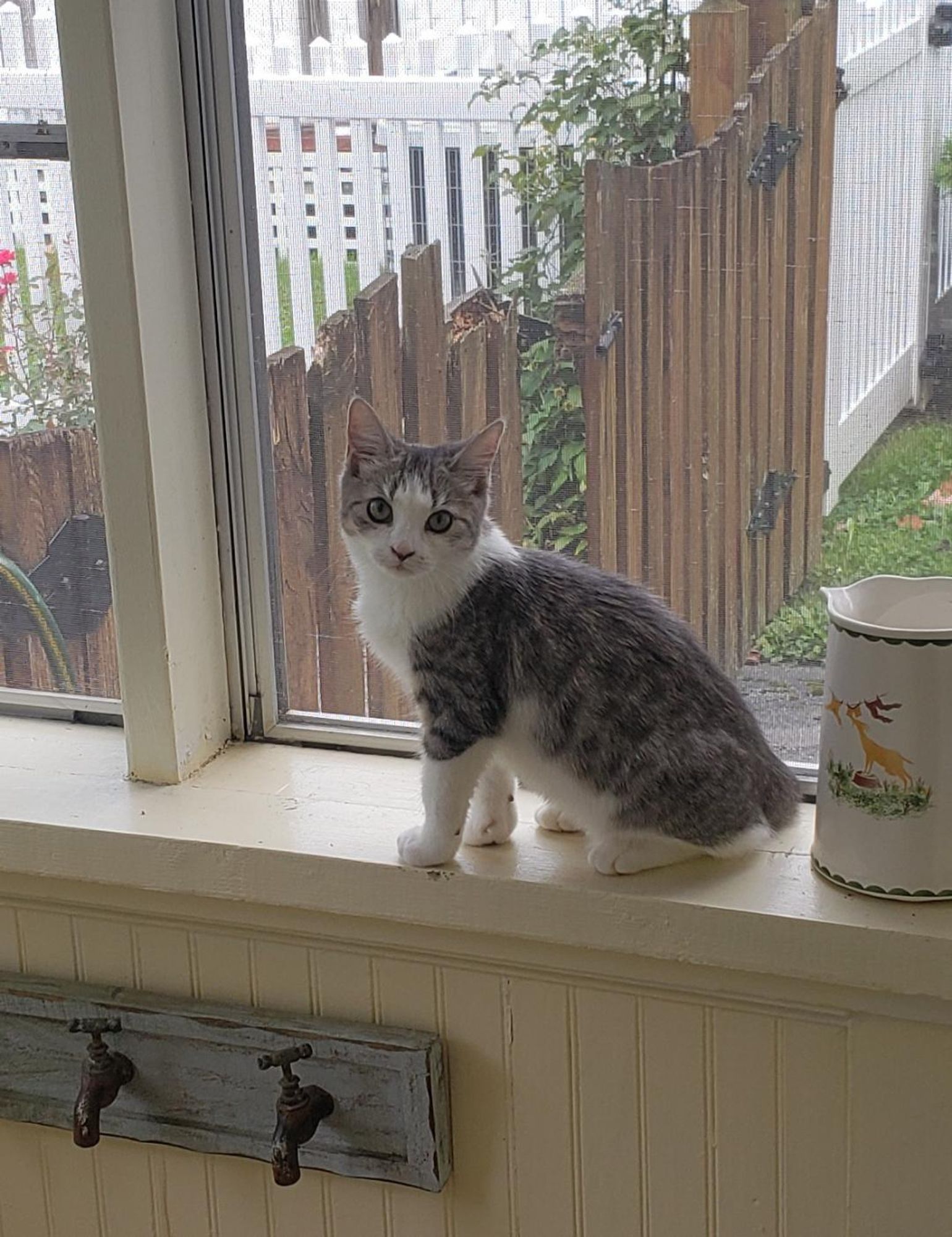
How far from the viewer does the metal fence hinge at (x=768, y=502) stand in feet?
4.09

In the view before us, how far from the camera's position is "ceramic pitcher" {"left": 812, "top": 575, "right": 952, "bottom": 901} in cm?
105

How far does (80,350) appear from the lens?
1.43 meters

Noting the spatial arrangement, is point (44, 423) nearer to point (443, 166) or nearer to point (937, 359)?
point (443, 166)

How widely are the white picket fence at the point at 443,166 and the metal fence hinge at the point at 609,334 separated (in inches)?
4.0

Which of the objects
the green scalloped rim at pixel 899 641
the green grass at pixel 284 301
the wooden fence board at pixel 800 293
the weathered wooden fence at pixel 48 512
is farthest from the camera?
the weathered wooden fence at pixel 48 512

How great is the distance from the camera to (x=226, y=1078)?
4.29 feet

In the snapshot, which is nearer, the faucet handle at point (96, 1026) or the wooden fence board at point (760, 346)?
the wooden fence board at point (760, 346)

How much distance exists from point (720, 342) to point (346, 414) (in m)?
0.35

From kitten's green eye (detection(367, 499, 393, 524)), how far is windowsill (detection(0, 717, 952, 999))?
10.7 inches

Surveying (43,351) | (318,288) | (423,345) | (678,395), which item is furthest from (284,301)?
(678,395)

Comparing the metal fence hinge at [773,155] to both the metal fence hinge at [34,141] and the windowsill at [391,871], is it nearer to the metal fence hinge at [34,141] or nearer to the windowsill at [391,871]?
the windowsill at [391,871]

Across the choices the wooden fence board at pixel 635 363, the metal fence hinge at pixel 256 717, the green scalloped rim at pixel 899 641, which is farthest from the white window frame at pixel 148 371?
the green scalloped rim at pixel 899 641

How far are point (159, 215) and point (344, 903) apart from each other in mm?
607

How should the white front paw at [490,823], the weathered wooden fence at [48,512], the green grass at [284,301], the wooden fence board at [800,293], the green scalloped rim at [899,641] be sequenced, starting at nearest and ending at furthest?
A: the green scalloped rim at [899,641] < the wooden fence board at [800,293] < the white front paw at [490,823] < the green grass at [284,301] < the weathered wooden fence at [48,512]
